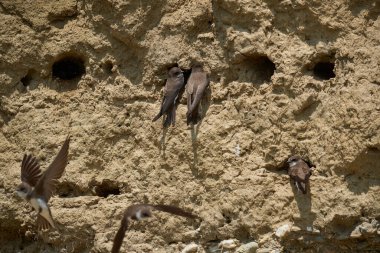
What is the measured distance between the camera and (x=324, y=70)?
4.18 m

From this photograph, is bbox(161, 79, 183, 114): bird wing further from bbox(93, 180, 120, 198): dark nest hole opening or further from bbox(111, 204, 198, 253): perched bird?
bbox(111, 204, 198, 253): perched bird

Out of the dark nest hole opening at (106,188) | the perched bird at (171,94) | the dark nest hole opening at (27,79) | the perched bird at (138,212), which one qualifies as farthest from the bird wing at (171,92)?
the dark nest hole opening at (27,79)

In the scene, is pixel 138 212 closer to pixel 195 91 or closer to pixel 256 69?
pixel 195 91

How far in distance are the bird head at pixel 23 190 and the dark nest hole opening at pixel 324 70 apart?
4.07 feet

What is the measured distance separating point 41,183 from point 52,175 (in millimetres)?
56

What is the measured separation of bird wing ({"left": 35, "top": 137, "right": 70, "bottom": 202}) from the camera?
3.90 m

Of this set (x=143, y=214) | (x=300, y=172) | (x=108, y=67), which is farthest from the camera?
(x=108, y=67)

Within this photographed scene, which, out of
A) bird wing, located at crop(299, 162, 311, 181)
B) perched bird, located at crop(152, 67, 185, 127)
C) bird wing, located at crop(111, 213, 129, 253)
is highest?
perched bird, located at crop(152, 67, 185, 127)

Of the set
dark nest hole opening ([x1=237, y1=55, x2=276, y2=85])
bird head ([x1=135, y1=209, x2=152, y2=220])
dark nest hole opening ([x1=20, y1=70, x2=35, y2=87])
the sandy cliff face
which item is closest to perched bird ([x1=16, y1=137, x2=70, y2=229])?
the sandy cliff face

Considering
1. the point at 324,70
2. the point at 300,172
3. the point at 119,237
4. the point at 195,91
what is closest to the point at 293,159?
the point at 300,172

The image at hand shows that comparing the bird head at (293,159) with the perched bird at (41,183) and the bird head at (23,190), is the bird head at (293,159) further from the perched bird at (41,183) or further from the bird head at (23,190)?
the bird head at (23,190)

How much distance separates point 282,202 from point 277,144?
0.79 ft

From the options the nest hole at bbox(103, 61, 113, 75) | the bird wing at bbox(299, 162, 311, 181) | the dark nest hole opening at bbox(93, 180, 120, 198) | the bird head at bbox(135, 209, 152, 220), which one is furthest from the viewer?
the nest hole at bbox(103, 61, 113, 75)

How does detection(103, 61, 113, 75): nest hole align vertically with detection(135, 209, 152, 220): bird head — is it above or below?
above
